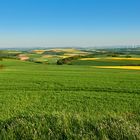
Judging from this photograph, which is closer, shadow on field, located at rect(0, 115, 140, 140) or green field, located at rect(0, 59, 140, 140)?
shadow on field, located at rect(0, 115, 140, 140)

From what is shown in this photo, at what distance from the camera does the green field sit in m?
7.28

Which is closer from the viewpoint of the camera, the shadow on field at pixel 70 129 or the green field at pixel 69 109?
the shadow on field at pixel 70 129

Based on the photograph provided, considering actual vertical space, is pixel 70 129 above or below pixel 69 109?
above

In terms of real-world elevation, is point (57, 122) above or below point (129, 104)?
above

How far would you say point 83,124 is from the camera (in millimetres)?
7770

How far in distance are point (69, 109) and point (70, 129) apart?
5.56 metres

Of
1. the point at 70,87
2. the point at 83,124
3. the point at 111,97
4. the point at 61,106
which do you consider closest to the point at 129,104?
the point at 111,97

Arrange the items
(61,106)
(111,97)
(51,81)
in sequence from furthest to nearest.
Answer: (51,81) < (111,97) < (61,106)

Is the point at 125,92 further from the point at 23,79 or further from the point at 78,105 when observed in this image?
the point at 23,79

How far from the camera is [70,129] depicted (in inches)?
295

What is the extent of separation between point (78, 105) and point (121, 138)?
269 inches

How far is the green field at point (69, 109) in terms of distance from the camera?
728 cm

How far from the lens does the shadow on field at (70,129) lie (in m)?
7.04

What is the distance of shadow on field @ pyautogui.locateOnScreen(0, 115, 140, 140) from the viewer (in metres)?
7.04
